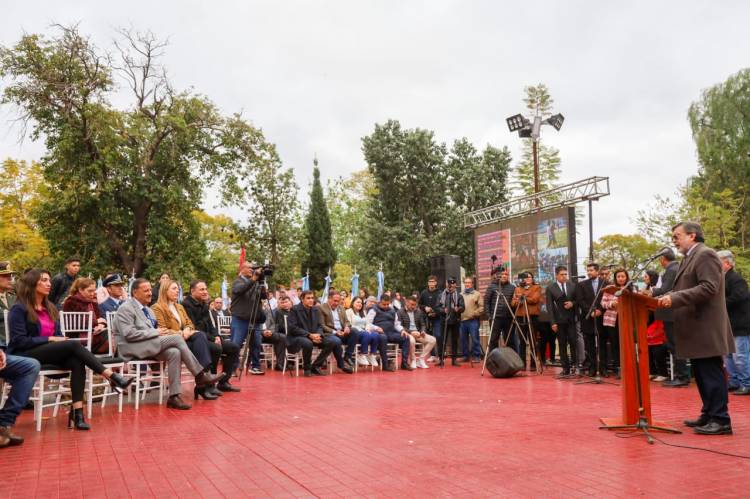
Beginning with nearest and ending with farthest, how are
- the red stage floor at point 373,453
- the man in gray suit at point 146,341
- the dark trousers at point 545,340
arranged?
the red stage floor at point 373,453 → the man in gray suit at point 146,341 → the dark trousers at point 545,340

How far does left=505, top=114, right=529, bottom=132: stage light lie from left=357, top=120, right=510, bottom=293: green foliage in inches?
324

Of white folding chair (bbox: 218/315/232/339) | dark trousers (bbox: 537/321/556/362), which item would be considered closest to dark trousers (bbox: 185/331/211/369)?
white folding chair (bbox: 218/315/232/339)

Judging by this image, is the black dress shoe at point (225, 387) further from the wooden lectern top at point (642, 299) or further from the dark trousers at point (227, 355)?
the wooden lectern top at point (642, 299)

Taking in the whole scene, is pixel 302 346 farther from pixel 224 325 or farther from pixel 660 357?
pixel 660 357

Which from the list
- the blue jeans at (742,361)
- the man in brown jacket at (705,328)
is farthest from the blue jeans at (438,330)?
the man in brown jacket at (705,328)

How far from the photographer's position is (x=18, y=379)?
4.82m

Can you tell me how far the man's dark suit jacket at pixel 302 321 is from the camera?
10.2 meters

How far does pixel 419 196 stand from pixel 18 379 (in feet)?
76.0

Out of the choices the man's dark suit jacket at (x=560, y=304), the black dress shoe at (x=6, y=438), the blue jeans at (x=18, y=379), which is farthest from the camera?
the man's dark suit jacket at (x=560, y=304)

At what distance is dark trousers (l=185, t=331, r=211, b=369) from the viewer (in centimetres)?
718

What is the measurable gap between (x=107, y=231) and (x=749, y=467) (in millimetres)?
23164

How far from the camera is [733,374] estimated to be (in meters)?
7.44

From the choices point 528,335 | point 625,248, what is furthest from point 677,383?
point 625,248

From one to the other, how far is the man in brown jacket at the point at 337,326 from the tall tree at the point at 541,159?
26.1m
